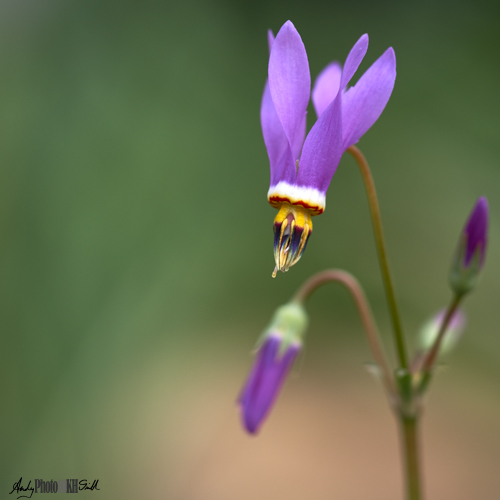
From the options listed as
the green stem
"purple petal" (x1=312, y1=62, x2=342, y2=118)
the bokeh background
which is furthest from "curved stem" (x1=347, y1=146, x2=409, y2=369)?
the bokeh background

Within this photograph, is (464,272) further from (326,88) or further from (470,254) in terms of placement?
(326,88)

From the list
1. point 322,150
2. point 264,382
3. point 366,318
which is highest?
point 322,150

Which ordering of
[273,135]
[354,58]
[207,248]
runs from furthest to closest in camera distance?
[207,248] < [273,135] < [354,58]

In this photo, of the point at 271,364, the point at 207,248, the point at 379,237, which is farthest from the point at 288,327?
the point at 207,248

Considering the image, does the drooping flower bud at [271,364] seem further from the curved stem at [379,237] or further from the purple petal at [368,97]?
the purple petal at [368,97]

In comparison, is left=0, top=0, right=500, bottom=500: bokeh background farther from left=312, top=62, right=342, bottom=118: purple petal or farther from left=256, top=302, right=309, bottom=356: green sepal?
left=312, top=62, right=342, bottom=118: purple petal

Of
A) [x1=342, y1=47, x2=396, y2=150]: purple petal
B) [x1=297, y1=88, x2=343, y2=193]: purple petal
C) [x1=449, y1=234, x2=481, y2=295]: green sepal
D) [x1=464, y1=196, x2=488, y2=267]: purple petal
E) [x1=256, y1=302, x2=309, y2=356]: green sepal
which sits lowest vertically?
[x1=256, y1=302, x2=309, y2=356]: green sepal
